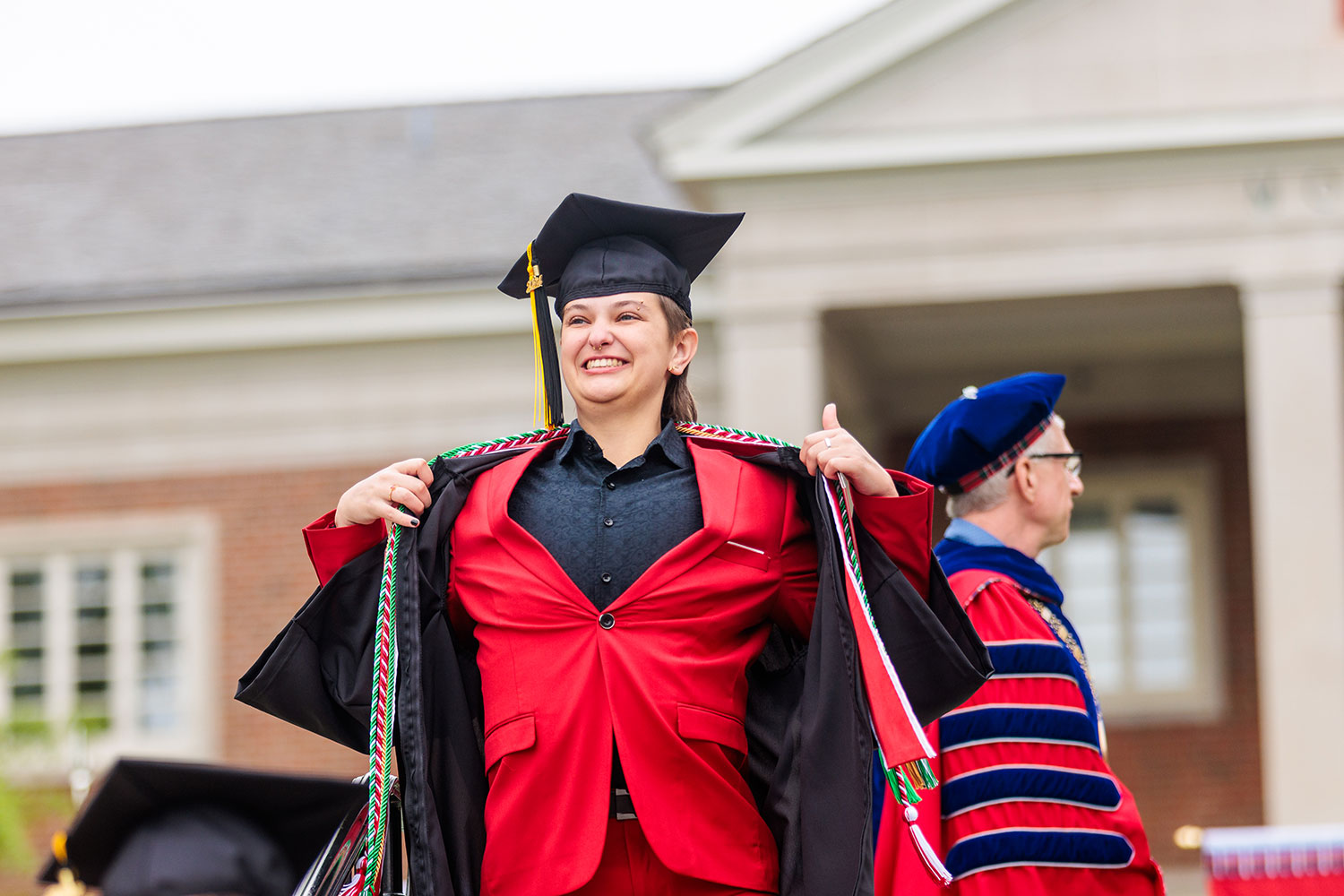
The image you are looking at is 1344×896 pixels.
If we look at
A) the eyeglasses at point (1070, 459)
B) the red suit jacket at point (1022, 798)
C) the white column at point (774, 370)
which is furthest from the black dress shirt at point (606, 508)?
the white column at point (774, 370)

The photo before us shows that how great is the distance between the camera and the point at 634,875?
8.48 feet

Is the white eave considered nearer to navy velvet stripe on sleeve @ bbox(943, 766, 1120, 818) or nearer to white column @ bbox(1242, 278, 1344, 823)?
white column @ bbox(1242, 278, 1344, 823)

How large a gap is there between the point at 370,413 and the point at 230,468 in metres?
1.13

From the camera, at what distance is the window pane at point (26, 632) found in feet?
38.5

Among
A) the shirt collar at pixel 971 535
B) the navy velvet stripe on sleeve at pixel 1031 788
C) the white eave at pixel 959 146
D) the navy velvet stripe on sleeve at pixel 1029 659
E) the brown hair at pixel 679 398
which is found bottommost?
the navy velvet stripe on sleeve at pixel 1031 788

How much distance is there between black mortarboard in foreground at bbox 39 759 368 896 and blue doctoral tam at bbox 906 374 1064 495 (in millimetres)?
1774

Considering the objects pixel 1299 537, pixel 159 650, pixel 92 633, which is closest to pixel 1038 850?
pixel 1299 537

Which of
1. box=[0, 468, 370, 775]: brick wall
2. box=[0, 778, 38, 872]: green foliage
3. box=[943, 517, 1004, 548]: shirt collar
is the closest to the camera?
box=[943, 517, 1004, 548]: shirt collar

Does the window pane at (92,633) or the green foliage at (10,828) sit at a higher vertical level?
the window pane at (92,633)

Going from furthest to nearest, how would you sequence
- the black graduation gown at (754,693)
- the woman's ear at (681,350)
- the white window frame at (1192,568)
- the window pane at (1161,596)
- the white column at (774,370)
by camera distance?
the window pane at (1161,596) < the white window frame at (1192,568) < the white column at (774,370) < the woman's ear at (681,350) < the black graduation gown at (754,693)

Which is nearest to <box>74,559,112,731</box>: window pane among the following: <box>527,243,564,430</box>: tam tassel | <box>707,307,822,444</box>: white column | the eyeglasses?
→ <box>707,307,822,444</box>: white column

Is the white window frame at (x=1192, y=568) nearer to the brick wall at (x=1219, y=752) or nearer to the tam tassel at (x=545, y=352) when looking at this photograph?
the brick wall at (x=1219, y=752)

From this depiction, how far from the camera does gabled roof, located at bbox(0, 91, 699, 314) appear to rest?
39.4 ft

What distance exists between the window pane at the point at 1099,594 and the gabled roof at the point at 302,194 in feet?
14.6
